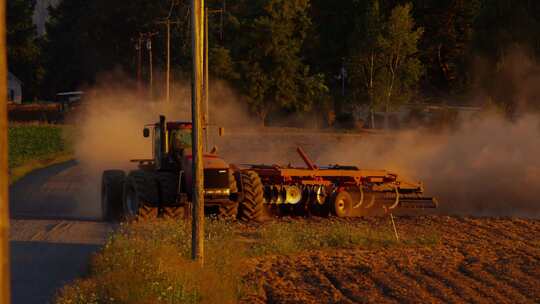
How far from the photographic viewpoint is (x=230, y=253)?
49.8 ft

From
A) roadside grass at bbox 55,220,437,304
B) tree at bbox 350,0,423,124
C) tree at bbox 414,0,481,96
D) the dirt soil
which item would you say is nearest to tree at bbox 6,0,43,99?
tree at bbox 414,0,481,96

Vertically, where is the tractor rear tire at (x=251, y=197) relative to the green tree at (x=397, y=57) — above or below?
below

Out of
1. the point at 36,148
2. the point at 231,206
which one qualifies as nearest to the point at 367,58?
the point at 36,148

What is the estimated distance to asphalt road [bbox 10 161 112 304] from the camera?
13.7 metres

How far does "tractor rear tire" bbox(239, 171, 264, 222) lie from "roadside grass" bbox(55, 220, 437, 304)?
41cm

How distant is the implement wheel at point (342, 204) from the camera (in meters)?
21.8

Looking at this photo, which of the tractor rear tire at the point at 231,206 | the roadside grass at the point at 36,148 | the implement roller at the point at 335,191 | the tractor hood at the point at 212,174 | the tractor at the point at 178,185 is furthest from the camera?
the roadside grass at the point at 36,148

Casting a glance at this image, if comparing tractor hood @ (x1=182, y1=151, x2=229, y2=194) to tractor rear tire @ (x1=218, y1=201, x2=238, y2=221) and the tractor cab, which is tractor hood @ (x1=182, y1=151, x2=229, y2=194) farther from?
the tractor cab

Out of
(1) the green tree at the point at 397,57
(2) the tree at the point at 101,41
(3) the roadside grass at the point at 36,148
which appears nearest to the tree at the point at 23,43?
(2) the tree at the point at 101,41

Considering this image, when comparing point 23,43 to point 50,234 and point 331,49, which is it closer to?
point 331,49

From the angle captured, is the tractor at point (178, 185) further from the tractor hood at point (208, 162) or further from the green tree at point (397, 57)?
the green tree at point (397, 57)

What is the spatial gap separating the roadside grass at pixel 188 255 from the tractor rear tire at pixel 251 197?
408 millimetres

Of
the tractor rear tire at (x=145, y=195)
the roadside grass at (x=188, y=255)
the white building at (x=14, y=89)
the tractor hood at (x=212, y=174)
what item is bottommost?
the roadside grass at (x=188, y=255)

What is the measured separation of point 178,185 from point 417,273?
6.76m
